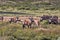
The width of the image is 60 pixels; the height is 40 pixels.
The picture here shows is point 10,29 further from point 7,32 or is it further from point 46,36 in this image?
point 46,36

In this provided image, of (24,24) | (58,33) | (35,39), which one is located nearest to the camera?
(35,39)

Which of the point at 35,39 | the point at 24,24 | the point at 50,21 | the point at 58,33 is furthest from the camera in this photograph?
the point at 50,21

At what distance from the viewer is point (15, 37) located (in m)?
21.7

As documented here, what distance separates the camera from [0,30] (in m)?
24.3

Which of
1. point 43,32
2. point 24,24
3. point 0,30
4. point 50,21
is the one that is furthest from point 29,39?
point 50,21

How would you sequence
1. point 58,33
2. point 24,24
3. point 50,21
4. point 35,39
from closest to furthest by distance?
1. point 35,39
2. point 58,33
3. point 24,24
4. point 50,21

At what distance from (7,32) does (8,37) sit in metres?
2.04

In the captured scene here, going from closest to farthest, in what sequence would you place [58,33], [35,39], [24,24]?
1. [35,39]
2. [58,33]
3. [24,24]

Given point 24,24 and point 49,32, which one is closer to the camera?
point 49,32

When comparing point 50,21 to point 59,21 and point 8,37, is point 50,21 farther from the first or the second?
point 8,37

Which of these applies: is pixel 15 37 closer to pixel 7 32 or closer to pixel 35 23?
pixel 7 32

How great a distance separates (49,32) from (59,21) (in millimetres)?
10122

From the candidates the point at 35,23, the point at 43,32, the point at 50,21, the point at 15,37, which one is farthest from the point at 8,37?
the point at 50,21

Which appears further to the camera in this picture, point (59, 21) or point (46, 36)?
point (59, 21)
